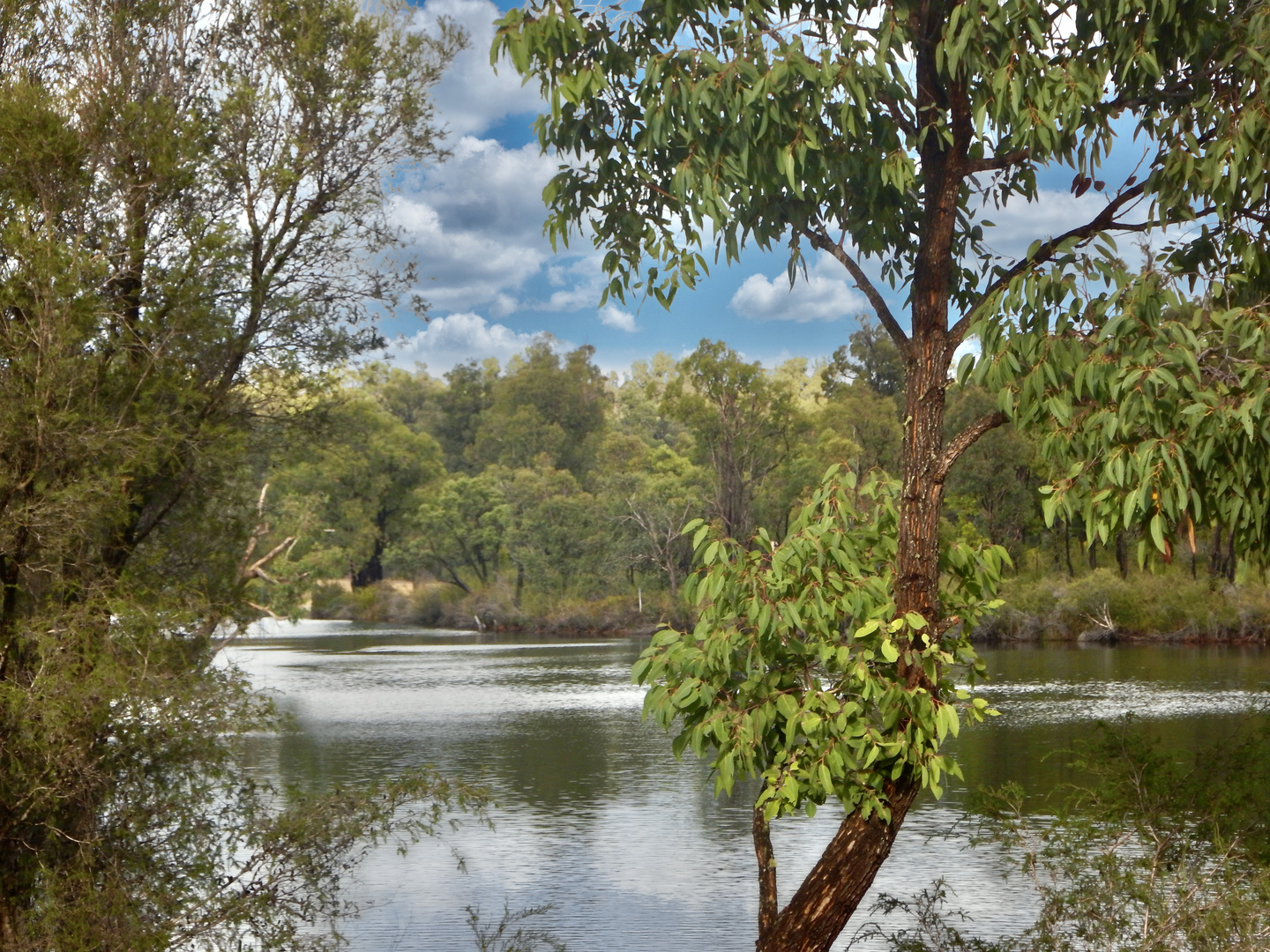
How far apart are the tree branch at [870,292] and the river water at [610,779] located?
426 centimetres

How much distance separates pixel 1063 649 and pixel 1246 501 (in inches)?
1065

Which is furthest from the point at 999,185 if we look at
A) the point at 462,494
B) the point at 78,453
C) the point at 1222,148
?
the point at 462,494

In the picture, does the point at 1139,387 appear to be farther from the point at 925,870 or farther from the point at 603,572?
the point at 603,572

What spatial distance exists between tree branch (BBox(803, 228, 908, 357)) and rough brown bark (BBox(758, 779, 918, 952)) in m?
2.03

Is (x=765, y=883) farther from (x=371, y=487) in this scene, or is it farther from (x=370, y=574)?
(x=370, y=574)

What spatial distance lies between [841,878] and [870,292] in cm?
266

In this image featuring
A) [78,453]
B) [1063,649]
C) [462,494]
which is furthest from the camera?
[462,494]

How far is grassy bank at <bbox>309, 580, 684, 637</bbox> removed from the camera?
132ft

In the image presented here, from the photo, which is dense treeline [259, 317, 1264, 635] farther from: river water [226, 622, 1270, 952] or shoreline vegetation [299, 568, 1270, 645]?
river water [226, 622, 1270, 952]

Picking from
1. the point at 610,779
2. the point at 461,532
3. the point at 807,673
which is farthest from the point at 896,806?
the point at 461,532

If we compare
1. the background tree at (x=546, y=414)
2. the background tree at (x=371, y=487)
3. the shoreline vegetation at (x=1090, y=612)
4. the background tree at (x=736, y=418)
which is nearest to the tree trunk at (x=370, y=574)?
the background tree at (x=371, y=487)

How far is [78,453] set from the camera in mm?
6812

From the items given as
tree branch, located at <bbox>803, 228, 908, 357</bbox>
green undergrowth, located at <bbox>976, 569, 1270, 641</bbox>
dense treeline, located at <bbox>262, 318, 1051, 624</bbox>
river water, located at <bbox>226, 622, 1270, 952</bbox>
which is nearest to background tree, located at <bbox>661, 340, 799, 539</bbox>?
dense treeline, located at <bbox>262, 318, 1051, 624</bbox>

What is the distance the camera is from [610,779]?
1556 cm
